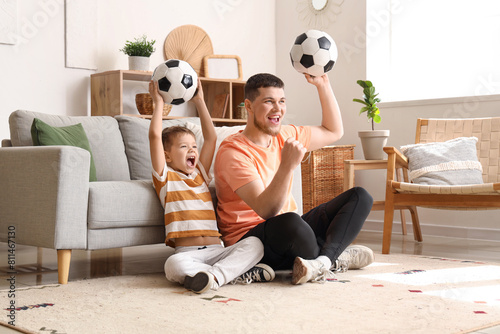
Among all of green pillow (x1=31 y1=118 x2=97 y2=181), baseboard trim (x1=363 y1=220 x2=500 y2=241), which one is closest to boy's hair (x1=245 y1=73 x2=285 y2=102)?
green pillow (x1=31 y1=118 x2=97 y2=181)

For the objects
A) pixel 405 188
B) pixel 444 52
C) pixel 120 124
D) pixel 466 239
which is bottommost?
pixel 466 239

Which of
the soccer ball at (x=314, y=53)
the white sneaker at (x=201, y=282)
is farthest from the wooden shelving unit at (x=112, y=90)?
the white sneaker at (x=201, y=282)

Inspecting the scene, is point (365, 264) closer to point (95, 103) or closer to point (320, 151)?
point (320, 151)

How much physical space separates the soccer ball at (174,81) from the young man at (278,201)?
9.6 inches

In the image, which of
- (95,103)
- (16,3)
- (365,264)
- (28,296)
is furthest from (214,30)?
(28,296)

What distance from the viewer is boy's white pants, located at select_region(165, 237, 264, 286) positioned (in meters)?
2.27

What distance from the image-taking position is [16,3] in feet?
13.4

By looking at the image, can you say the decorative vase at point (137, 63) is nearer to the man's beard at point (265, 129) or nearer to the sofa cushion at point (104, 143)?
the sofa cushion at point (104, 143)

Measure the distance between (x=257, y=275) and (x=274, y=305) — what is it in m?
0.41

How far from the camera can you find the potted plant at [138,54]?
4426 mm

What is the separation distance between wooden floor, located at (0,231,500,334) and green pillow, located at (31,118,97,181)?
0.46 metres

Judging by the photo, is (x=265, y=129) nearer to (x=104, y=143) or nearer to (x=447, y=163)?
(x=104, y=143)

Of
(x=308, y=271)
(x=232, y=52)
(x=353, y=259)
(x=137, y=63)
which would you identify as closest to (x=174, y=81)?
(x=308, y=271)

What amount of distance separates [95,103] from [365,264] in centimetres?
253
